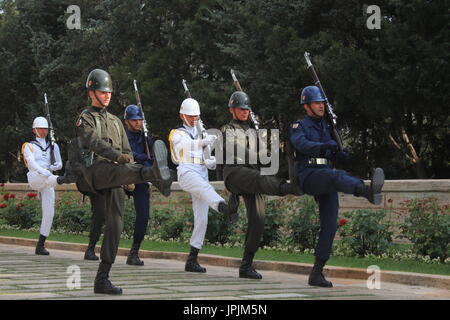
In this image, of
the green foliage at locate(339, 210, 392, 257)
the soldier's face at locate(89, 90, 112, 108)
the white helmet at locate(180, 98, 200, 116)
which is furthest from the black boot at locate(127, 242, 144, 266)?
the soldier's face at locate(89, 90, 112, 108)

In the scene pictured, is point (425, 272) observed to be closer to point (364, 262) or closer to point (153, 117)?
point (364, 262)

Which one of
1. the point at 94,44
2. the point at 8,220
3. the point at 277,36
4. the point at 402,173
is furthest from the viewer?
the point at 94,44

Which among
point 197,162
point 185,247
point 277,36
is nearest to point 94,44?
point 277,36

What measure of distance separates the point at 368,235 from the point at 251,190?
325 centimetres

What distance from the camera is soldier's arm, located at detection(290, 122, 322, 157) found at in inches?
367

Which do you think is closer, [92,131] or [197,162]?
[92,131]

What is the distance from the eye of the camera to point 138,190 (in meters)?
12.5

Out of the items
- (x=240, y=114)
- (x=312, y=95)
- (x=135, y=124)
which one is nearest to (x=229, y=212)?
(x=240, y=114)

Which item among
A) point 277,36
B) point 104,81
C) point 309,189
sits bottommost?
point 309,189

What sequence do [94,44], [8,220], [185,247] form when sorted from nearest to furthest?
[185,247]
[8,220]
[94,44]

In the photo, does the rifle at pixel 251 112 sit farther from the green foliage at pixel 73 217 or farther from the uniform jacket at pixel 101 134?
the green foliage at pixel 73 217

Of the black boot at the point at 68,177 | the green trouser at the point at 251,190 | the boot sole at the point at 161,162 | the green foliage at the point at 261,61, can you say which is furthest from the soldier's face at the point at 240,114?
the green foliage at the point at 261,61
